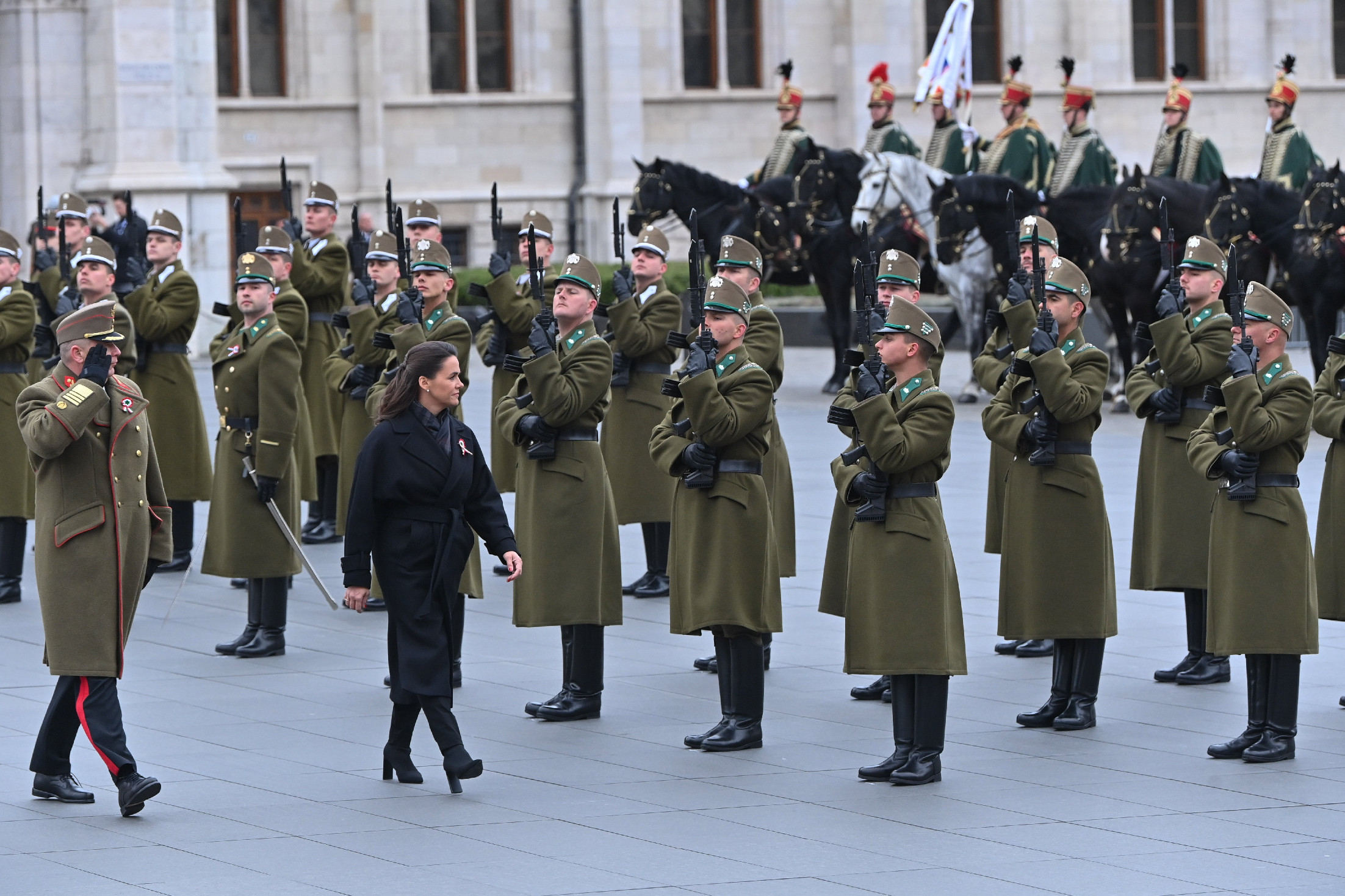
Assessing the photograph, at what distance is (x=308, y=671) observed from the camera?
9.88 metres

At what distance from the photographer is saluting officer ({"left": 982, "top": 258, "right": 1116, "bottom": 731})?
8.53m

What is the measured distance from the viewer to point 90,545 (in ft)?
24.3

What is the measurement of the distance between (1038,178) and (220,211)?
9.32m

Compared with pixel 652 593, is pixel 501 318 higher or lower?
higher

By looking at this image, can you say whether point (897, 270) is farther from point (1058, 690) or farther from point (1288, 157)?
point (1288, 157)

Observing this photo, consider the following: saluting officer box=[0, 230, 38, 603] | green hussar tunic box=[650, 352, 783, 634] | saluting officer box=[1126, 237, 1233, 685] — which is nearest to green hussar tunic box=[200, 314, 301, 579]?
saluting officer box=[0, 230, 38, 603]

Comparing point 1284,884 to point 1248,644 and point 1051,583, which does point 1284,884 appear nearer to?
point 1248,644

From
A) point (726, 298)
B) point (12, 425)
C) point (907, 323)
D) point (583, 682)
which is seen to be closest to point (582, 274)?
point (726, 298)

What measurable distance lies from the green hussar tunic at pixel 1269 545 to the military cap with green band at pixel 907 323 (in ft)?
3.59

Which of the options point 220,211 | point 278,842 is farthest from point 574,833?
point 220,211

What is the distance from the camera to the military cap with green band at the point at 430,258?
1016 centimetres

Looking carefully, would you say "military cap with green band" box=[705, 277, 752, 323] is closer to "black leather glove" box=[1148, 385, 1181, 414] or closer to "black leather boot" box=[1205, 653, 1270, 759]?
"black leather glove" box=[1148, 385, 1181, 414]

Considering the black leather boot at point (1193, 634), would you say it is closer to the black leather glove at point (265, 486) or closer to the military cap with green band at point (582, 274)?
the military cap with green band at point (582, 274)

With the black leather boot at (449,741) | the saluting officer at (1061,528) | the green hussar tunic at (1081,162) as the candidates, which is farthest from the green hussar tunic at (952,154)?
the black leather boot at (449,741)
